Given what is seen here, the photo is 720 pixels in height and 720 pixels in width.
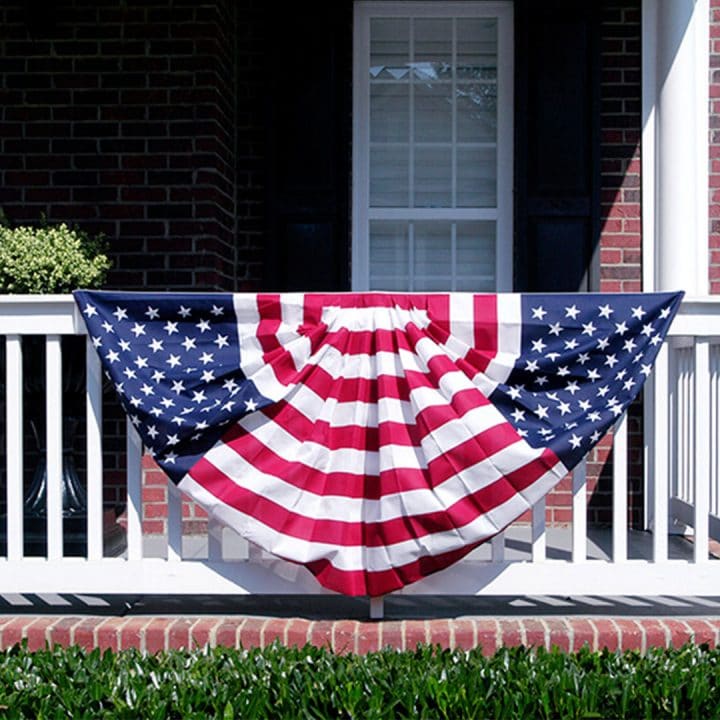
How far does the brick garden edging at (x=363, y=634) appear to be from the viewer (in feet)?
12.1

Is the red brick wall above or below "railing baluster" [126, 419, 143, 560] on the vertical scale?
above

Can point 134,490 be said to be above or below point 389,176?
below

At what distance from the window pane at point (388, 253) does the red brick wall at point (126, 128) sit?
95 cm

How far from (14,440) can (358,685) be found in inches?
67.8

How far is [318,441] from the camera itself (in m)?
3.72

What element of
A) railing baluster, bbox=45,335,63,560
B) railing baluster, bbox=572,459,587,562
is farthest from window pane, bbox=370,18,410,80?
railing baluster, bbox=572,459,587,562

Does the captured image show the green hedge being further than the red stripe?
No

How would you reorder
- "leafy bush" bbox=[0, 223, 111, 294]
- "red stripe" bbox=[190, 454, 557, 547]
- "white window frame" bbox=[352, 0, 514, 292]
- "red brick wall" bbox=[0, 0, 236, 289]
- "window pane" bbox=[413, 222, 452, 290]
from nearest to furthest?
"red stripe" bbox=[190, 454, 557, 547] → "leafy bush" bbox=[0, 223, 111, 294] → "red brick wall" bbox=[0, 0, 236, 289] → "white window frame" bbox=[352, 0, 514, 292] → "window pane" bbox=[413, 222, 452, 290]

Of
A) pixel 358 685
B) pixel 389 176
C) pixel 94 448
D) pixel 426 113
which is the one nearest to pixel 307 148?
pixel 389 176

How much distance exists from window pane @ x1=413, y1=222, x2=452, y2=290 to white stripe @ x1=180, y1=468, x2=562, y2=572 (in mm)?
2560

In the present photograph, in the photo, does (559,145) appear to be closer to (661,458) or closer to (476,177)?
(476,177)

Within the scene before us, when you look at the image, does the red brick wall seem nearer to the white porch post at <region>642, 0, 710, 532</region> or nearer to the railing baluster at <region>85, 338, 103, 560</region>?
the railing baluster at <region>85, 338, 103, 560</region>

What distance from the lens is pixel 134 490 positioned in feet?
12.8

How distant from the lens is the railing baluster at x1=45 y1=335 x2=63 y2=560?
3.86m
